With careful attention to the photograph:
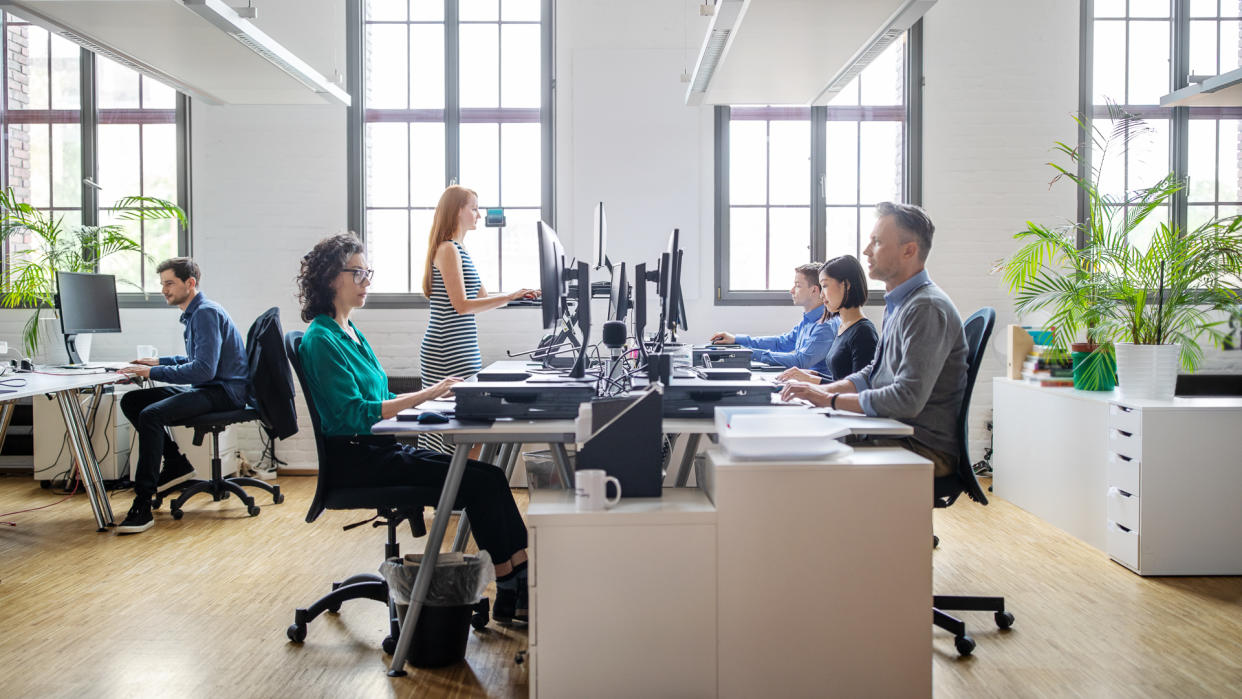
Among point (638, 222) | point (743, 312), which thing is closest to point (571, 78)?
point (638, 222)

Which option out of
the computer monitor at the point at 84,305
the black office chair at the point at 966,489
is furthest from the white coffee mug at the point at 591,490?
the computer monitor at the point at 84,305

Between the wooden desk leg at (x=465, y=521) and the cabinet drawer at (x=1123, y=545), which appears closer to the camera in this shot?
the wooden desk leg at (x=465, y=521)

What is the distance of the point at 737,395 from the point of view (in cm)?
231

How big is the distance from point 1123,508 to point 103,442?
16.8ft

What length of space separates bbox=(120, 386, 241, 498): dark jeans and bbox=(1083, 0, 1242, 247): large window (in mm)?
5291

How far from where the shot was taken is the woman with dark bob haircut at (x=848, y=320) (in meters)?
3.25

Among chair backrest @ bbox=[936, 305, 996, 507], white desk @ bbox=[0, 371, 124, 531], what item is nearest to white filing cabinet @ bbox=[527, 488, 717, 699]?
chair backrest @ bbox=[936, 305, 996, 507]

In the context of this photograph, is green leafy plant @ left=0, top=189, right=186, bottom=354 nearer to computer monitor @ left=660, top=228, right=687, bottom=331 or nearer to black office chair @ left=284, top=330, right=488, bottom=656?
black office chair @ left=284, top=330, right=488, bottom=656

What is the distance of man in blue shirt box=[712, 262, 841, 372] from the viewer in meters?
3.75

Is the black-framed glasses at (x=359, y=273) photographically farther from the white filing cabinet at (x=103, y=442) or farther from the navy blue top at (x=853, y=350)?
the white filing cabinet at (x=103, y=442)

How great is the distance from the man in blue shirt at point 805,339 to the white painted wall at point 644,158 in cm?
68

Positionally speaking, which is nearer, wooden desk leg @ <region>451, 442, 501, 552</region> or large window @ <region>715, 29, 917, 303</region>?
wooden desk leg @ <region>451, 442, 501, 552</region>

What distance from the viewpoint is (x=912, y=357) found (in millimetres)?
2396

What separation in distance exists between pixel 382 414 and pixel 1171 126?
5.27 m
